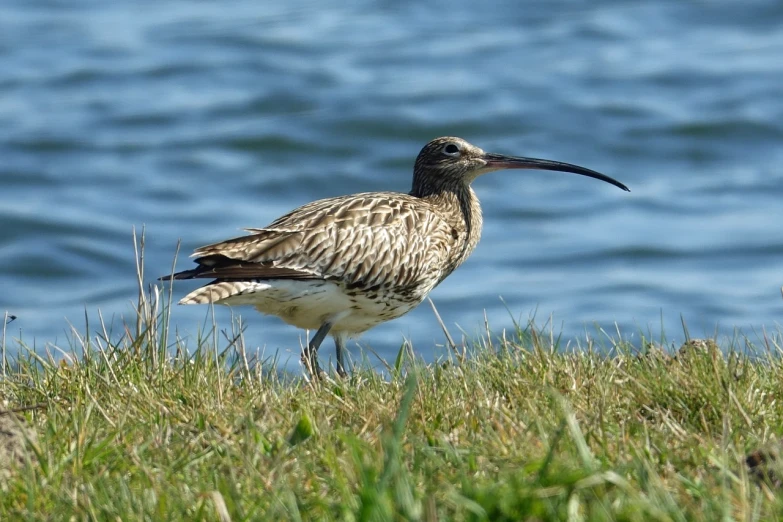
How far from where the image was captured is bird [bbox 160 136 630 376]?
730cm

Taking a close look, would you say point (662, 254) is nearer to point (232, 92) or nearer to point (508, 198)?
point (508, 198)

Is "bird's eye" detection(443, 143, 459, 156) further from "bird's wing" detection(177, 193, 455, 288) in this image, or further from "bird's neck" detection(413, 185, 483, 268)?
"bird's wing" detection(177, 193, 455, 288)

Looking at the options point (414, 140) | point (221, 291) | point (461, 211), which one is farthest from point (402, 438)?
point (414, 140)

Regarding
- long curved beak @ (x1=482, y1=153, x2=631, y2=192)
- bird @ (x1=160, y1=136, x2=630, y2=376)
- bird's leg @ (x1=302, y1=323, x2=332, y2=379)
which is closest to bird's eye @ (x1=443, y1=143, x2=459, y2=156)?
long curved beak @ (x1=482, y1=153, x2=631, y2=192)

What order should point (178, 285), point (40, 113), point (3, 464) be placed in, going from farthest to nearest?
point (40, 113)
point (178, 285)
point (3, 464)

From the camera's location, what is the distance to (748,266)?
14.7 meters

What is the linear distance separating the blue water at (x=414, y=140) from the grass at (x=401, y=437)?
6830 mm

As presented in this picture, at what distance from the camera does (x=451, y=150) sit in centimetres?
872

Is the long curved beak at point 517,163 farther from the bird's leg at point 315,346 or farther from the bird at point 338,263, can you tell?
the bird's leg at point 315,346

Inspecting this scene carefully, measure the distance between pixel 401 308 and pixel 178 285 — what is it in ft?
21.7

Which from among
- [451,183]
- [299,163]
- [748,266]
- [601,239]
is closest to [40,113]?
[299,163]

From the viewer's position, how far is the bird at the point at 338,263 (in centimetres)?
730

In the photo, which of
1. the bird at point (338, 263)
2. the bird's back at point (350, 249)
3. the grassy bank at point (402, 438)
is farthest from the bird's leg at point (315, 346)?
the grassy bank at point (402, 438)

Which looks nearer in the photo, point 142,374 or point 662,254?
point 142,374
